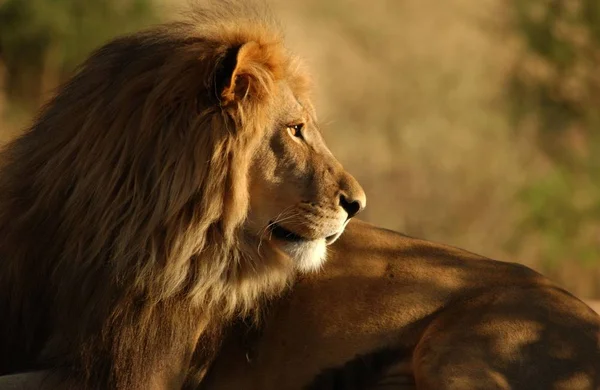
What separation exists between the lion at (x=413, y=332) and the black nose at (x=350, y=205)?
48 cm

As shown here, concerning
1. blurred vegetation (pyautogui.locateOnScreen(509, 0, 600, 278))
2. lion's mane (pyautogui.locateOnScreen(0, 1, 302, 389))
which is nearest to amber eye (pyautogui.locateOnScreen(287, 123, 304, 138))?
lion's mane (pyautogui.locateOnScreen(0, 1, 302, 389))

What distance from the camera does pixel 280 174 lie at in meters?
4.16

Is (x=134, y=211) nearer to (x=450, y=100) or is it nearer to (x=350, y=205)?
(x=350, y=205)

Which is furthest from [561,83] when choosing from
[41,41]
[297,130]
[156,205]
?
[156,205]

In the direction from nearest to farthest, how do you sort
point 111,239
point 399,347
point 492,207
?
point 111,239 < point 399,347 < point 492,207

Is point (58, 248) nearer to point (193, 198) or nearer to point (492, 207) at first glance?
point (193, 198)

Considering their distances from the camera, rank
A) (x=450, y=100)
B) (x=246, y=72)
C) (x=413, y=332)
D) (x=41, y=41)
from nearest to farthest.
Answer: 1. (x=246, y=72)
2. (x=413, y=332)
3. (x=41, y=41)
4. (x=450, y=100)

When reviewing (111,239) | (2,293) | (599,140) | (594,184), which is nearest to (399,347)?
(111,239)

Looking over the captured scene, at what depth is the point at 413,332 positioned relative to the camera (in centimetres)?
450

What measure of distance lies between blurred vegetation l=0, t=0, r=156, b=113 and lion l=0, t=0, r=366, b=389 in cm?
631

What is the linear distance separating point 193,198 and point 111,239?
317 millimetres

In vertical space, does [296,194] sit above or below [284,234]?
above

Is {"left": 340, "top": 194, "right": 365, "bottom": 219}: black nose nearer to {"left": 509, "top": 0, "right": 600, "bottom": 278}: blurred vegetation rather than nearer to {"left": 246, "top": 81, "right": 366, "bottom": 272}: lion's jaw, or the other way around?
{"left": 246, "top": 81, "right": 366, "bottom": 272}: lion's jaw

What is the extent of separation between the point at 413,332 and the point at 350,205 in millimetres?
621
